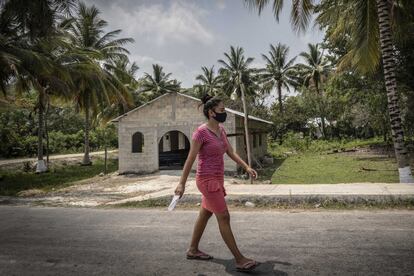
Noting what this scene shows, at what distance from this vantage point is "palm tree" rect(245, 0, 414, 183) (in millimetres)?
10062

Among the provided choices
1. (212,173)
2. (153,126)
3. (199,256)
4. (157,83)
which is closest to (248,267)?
(199,256)

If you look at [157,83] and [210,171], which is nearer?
[210,171]

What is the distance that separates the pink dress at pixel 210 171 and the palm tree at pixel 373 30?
7919 millimetres

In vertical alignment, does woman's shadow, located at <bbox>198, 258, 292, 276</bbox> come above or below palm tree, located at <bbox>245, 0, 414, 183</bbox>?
below

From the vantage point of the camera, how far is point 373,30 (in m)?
11.8

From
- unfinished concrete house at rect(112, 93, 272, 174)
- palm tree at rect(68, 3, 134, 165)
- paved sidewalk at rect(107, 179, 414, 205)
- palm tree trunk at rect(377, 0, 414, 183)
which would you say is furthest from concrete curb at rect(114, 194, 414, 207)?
palm tree at rect(68, 3, 134, 165)

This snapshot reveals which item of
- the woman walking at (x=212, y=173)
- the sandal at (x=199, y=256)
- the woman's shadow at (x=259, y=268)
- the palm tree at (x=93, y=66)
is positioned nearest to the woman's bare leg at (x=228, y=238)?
the woman walking at (x=212, y=173)

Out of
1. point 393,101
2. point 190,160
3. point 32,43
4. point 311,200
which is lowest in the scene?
point 311,200

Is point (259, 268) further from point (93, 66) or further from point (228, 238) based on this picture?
point (93, 66)

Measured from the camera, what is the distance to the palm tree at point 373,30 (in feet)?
33.0

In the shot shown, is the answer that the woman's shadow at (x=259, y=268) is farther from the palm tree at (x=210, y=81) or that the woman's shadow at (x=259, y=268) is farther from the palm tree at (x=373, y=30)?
the palm tree at (x=210, y=81)

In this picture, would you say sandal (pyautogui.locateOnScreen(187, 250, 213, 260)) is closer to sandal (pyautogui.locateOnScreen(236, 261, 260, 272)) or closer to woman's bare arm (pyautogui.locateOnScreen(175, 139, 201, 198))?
sandal (pyautogui.locateOnScreen(236, 261, 260, 272))

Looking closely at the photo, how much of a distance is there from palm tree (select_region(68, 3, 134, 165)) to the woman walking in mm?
17856

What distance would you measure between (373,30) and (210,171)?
1032cm
